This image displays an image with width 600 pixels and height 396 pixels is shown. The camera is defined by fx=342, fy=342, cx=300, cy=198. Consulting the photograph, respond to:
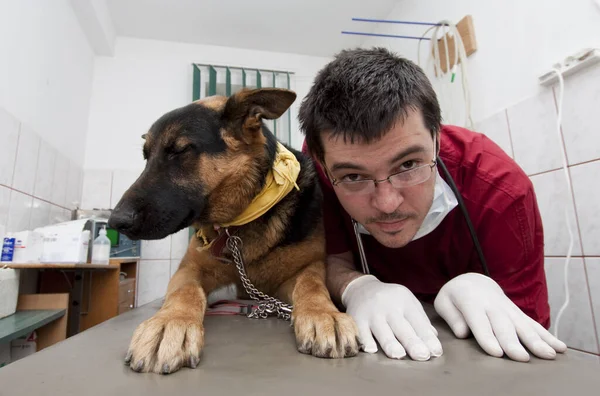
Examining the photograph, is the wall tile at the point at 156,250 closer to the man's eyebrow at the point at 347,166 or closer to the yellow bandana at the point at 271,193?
the yellow bandana at the point at 271,193

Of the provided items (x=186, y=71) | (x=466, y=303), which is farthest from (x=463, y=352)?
(x=186, y=71)

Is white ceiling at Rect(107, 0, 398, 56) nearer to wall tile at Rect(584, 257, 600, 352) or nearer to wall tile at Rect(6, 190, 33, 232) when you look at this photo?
wall tile at Rect(6, 190, 33, 232)

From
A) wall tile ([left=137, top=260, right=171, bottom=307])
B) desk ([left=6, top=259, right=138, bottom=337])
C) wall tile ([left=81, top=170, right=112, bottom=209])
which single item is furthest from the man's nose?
wall tile ([left=81, top=170, right=112, bottom=209])

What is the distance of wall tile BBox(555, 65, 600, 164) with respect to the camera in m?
1.63

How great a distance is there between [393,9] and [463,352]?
377 centimetres

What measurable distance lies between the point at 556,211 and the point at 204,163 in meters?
1.81

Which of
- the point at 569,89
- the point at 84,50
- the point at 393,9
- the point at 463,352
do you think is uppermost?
the point at 393,9

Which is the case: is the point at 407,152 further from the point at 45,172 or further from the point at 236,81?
the point at 236,81

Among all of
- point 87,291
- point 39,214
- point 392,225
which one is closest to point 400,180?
point 392,225

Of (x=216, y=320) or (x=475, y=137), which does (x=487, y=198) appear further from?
(x=216, y=320)

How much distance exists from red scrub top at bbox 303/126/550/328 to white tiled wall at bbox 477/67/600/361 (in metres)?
0.83

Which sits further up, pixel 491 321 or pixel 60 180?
pixel 60 180

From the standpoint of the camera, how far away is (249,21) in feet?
12.2

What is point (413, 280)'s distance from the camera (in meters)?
1.24
